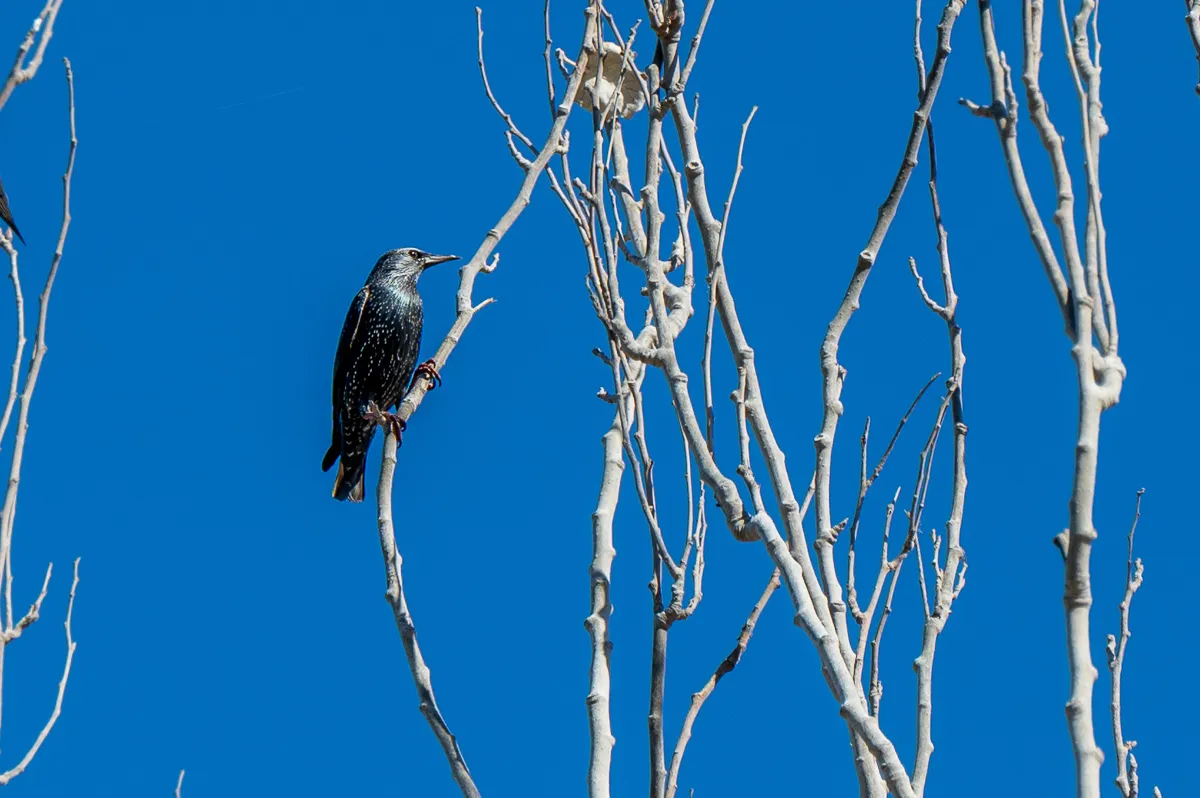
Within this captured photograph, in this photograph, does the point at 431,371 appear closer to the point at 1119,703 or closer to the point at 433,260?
the point at 1119,703

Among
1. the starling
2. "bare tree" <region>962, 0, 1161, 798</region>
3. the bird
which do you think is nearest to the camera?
"bare tree" <region>962, 0, 1161, 798</region>

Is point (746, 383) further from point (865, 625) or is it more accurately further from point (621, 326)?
point (865, 625)

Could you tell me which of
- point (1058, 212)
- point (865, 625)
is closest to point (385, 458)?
point (865, 625)

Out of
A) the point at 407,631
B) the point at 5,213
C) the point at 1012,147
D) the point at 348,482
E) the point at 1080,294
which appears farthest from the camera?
the point at 348,482

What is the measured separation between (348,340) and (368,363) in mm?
188

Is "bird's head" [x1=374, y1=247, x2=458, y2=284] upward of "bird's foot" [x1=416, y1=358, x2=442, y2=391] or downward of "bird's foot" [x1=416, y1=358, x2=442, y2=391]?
upward

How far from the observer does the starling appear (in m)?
6.34

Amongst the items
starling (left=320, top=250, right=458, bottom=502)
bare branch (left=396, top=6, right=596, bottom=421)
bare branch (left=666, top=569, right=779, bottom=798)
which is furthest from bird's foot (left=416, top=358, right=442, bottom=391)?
starling (left=320, top=250, right=458, bottom=502)

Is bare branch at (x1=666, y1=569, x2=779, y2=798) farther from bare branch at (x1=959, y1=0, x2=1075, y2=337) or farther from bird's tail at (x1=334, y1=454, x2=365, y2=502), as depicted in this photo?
bird's tail at (x1=334, y1=454, x2=365, y2=502)

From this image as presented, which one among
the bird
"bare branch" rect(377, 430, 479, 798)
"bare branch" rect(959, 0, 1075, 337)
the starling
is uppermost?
the starling

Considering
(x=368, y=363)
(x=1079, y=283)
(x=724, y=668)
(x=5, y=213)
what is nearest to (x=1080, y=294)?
(x=1079, y=283)

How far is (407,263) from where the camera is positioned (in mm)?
6727

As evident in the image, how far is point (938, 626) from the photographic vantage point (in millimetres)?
2885

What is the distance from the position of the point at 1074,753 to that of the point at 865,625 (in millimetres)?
936
